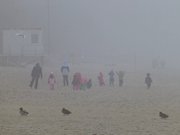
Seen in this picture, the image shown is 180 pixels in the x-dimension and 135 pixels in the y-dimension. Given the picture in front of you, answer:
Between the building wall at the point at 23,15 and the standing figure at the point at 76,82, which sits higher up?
the building wall at the point at 23,15

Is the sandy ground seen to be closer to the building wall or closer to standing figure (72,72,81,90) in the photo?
standing figure (72,72,81,90)

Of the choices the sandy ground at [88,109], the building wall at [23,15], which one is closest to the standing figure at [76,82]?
the sandy ground at [88,109]

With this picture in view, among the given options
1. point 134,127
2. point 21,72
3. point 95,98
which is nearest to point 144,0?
point 21,72

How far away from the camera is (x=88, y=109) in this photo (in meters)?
24.5

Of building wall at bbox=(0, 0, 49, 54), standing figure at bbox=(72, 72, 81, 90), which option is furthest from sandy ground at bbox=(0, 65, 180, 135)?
building wall at bbox=(0, 0, 49, 54)

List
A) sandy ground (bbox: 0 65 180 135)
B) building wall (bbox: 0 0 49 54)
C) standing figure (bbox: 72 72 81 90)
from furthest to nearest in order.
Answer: building wall (bbox: 0 0 49 54)
standing figure (bbox: 72 72 81 90)
sandy ground (bbox: 0 65 180 135)

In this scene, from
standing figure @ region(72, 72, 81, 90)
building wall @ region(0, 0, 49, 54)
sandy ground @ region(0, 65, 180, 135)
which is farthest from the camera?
building wall @ region(0, 0, 49, 54)

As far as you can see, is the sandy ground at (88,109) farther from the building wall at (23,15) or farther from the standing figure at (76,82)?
the building wall at (23,15)

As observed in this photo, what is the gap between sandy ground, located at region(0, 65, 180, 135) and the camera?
720 inches

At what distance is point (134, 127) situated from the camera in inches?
739

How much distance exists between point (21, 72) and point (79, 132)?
26.3 m

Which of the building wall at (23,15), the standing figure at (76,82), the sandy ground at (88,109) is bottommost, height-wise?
the sandy ground at (88,109)

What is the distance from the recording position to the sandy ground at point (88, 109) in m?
18.3

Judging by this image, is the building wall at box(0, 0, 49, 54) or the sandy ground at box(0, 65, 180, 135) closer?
the sandy ground at box(0, 65, 180, 135)
